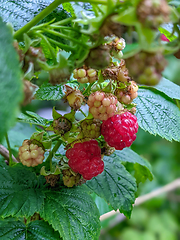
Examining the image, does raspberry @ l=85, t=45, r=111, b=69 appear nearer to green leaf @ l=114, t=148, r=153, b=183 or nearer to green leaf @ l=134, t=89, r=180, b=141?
green leaf @ l=134, t=89, r=180, b=141

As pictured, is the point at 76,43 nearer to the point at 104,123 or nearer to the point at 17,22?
the point at 104,123

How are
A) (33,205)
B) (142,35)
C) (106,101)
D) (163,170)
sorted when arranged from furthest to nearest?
(163,170) < (33,205) < (106,101) < (142,35)

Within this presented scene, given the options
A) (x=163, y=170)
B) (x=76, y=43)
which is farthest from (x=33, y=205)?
(x=163, y=170)

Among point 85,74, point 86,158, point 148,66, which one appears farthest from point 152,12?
point 86,158

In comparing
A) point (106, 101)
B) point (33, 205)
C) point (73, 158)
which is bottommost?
point (33, 205)

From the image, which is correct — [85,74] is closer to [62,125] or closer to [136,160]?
[62,125]

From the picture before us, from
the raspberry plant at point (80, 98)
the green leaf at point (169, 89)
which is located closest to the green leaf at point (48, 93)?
the raspberry plant at point (80, 98)
